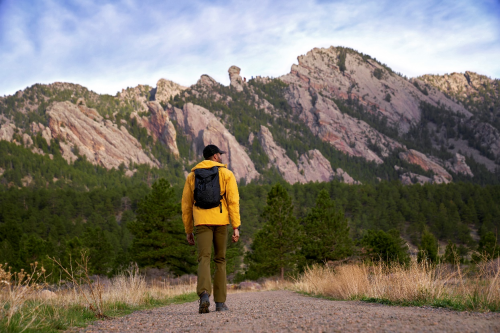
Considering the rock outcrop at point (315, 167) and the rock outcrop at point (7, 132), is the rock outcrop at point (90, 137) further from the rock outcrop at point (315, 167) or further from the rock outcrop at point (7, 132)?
the rock outcrop at point (315, 167)

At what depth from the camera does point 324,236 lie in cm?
3356

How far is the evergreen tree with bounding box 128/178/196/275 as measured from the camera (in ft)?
92.5

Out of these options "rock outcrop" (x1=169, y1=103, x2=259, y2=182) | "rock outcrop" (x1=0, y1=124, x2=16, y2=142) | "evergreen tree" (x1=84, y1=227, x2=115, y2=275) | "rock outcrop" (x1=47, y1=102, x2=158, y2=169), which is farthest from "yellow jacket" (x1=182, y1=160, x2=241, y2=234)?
"rock outcrop" (x1=0, y1=124, x2=16, y2=142)

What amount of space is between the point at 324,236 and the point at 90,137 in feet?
496

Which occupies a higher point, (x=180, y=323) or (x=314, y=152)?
(x=314, y=152)

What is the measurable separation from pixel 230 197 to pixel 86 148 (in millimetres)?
170544

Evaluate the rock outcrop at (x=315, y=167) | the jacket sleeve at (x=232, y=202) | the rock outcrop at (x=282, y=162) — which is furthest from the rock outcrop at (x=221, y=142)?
the jacket sleeve at (x=232, y=202)

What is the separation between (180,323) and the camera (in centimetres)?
482

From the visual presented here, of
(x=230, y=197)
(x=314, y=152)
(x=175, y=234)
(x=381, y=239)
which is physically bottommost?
(x=381, y=239)

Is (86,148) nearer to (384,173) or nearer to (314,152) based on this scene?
(314,152)

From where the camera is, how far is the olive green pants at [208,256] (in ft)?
19.4

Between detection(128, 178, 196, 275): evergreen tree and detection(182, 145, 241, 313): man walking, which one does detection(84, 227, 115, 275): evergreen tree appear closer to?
detection(128, 178, 196, 275): evergreen tree

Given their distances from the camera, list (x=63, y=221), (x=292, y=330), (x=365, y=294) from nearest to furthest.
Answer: (x=292, y=330) < (x=365, y=294) < (x=63, y=221)

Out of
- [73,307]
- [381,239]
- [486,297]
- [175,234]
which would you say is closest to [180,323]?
[73,307]
